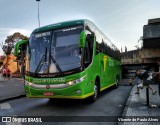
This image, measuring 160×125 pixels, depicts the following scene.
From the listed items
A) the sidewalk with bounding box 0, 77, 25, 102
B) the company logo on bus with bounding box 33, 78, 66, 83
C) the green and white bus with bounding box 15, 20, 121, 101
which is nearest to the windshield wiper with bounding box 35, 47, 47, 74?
the green and white bus with bounding box 15, 20, 121, 101

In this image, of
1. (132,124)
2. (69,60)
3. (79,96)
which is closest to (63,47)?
(69,60)

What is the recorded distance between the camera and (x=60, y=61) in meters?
9.84

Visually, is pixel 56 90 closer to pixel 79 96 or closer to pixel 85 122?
pixel 79 96

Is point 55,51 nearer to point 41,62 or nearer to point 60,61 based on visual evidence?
point 60,61

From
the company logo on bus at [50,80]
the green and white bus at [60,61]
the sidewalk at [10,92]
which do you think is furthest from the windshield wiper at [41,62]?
the sidewalk at [10,92]

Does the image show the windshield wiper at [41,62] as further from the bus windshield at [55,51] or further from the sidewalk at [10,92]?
the sidewalk at [10,92]

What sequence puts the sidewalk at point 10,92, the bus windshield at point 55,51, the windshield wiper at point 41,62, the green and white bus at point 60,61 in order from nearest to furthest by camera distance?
1. the green and white bus at point 60,61
2. the bus windshield at point 55,51
3. the windshield wiper at point 41,62
4. the sidewalk at point 10,92

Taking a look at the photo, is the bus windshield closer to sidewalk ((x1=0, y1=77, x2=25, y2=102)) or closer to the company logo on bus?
the company logo on bus

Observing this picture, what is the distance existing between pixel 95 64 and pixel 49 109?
297 cm

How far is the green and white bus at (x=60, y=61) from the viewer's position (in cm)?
965

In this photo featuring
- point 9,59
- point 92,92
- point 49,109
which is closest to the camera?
point 49,109

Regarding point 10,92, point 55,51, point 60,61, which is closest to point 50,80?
point 60,61

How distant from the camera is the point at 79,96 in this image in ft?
31.6

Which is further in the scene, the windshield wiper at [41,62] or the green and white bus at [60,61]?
the windshield wiper at [41,62]
